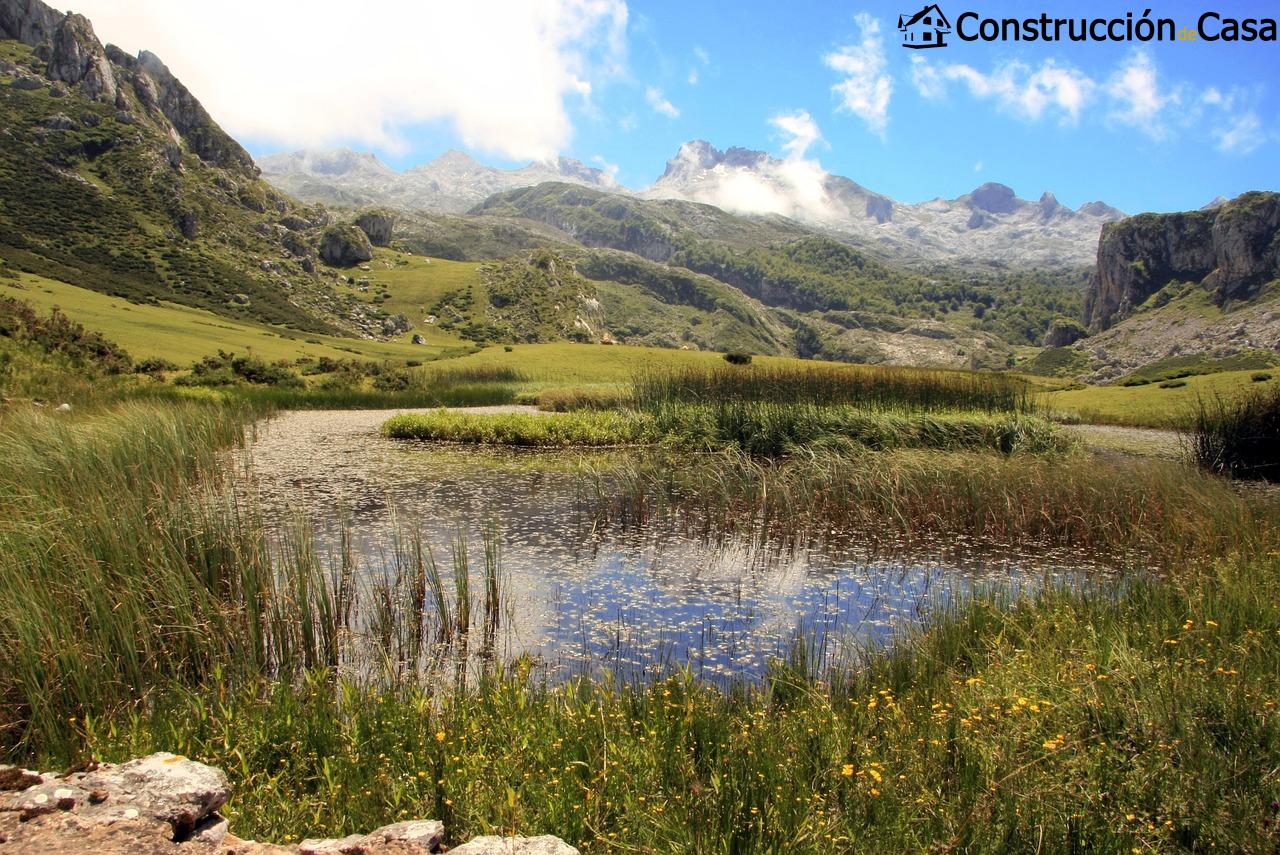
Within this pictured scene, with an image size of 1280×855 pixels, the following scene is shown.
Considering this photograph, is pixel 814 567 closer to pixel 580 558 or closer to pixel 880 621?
pixel 880 621

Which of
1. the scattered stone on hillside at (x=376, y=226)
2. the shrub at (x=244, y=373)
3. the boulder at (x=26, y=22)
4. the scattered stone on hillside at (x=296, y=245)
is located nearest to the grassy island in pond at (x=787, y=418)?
the shrub at (x=244, y=373)

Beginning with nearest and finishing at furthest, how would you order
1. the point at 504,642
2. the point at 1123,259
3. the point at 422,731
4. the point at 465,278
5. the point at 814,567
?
the point at 422,731, the point at 504,642, the point at 814,567, the point at 465,278, the point at 1123,259

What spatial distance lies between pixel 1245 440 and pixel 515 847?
695 inches

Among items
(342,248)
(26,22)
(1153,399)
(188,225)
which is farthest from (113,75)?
(1153,399)

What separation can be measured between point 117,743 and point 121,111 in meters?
170

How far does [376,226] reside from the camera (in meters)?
172

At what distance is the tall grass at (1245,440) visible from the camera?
1471cm

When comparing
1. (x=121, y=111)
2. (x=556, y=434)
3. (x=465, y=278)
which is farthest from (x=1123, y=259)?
(x=121, y=111)

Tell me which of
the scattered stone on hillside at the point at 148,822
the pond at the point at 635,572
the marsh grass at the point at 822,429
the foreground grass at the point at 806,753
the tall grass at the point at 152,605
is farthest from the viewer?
the marsh grass at the point at 822,429

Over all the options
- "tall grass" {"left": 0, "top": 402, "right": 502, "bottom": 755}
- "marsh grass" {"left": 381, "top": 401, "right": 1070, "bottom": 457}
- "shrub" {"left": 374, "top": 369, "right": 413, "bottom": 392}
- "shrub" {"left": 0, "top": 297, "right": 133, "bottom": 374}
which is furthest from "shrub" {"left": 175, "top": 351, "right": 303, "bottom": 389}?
"tall grass" {"left": 0, "top": 402, "right": 502, "bottom": 755}

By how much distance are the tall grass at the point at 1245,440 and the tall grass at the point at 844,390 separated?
5690mm

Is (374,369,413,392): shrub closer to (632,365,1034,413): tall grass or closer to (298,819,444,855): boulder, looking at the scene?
(632,365,1034,413): tall grass

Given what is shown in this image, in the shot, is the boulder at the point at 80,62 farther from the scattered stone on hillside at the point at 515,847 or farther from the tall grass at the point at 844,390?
the scattered stone on hillside at the point at 515,847

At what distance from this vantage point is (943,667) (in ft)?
19.2
